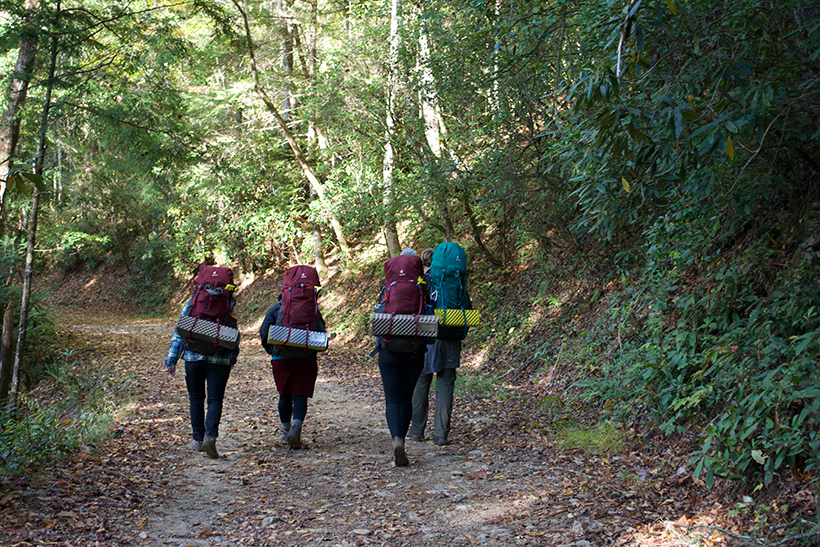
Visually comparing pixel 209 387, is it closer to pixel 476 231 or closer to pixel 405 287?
pixel 405 287

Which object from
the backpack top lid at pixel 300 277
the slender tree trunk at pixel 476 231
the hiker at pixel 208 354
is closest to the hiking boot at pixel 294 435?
the hiker at pixel 208 354

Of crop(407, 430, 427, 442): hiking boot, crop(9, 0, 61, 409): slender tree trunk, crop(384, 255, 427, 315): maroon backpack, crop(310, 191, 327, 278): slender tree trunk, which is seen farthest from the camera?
crop(310, 191, 327, 278): slender tree trunk

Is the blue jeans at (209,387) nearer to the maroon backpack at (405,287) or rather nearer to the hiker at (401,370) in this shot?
the hiker at (401,370)

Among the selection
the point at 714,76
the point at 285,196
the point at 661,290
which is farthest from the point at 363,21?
the point at 714,76

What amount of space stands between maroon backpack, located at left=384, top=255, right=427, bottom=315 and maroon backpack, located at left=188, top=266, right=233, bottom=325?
1.80m

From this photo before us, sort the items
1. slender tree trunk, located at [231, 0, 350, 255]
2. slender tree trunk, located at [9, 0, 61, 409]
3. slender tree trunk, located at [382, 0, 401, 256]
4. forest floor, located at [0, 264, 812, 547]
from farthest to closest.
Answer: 1. slender tree trunk, located at [231, 0, 350, 255]
2. slender tree trunk, located at [382, 0, 401, 256]
3. slender tree trunk, located at [9, 0, 61, 409]
4. forest floor, located at [0, 264, 812, 547]

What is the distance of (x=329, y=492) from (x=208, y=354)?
6.82 feet

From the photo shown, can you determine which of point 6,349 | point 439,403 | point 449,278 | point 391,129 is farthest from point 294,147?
point 439,403

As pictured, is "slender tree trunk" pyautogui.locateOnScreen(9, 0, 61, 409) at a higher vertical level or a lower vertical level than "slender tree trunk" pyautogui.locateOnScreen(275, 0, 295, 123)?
lower

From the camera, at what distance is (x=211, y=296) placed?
6473mm

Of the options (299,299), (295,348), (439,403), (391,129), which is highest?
(391,129)

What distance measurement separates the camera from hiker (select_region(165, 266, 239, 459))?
644cm

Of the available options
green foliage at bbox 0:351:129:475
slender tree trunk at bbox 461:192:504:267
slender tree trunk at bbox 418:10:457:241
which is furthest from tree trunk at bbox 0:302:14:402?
slender tree trunk at bbox 461:192:504:267

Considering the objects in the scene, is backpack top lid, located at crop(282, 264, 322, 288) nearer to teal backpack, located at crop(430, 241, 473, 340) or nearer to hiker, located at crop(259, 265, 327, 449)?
hiker, located at crop(259, 265, 327, 449)
